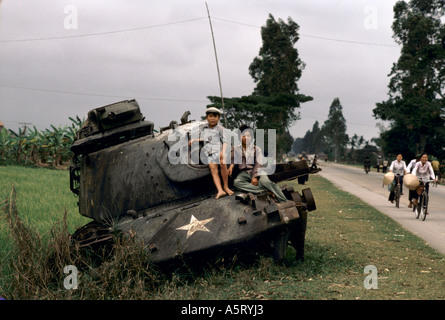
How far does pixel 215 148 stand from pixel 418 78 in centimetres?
4280

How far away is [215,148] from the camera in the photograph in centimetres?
651

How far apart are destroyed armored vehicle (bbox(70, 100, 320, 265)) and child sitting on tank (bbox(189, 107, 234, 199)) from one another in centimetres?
19

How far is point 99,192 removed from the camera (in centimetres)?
742

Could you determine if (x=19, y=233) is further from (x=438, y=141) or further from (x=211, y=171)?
(x=438, y=141)

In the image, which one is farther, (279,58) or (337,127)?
(337,127)

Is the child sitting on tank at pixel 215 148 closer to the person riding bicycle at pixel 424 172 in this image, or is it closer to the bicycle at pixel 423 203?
the bicycle at pixel 423 203

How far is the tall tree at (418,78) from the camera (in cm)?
4288

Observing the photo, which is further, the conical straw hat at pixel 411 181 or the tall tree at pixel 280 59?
the tall tree at pixel 280 59

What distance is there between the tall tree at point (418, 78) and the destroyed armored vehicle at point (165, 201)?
39.0m

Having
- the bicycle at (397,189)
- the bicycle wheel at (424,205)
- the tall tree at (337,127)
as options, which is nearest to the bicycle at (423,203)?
the bicycle wheel at (424,205)

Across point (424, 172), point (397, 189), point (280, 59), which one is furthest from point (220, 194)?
point (280, 59)

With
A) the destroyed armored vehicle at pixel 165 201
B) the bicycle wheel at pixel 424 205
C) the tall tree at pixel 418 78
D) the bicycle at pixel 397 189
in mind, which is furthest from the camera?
the tall tree at pixel 418 78

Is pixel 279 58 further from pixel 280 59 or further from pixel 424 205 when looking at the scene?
pixel 424 205

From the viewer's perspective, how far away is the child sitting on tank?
253 inches
